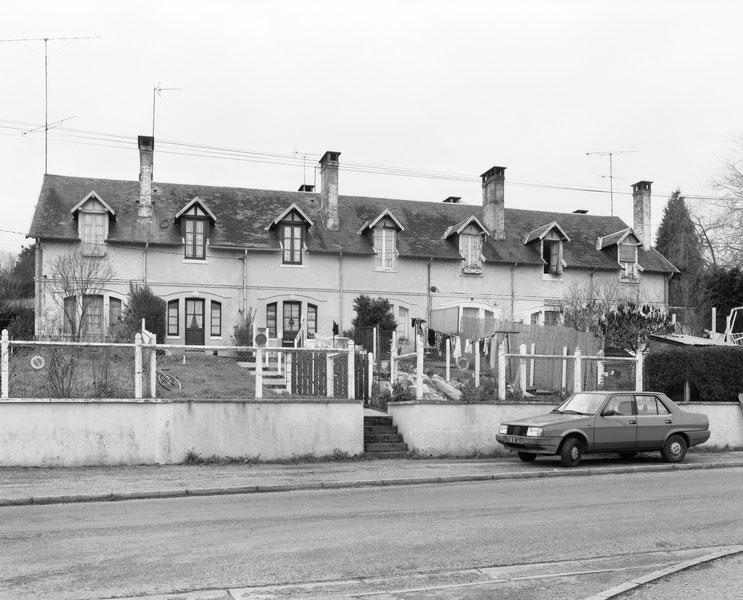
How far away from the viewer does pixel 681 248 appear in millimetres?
59500

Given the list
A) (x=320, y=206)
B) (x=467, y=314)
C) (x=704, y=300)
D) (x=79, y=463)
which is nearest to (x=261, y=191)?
(x=320, y=206)

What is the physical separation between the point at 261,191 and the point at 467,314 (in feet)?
36.8

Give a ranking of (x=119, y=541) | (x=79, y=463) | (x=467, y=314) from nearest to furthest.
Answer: (x=119, y=541)
(x=79, y=463)
(x=467, y=314)

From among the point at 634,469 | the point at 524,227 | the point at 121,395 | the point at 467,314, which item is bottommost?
the point at 634,469

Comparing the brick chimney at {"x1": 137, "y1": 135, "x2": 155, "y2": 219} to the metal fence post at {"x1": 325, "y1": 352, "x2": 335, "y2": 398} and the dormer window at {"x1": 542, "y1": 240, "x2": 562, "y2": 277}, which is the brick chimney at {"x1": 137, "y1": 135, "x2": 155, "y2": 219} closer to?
the dormer window at {"x1": 542, "y1": 240, "x2": 562, "y2": 277}

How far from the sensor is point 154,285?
36.0 m

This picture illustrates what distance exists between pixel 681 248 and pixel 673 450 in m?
44.0

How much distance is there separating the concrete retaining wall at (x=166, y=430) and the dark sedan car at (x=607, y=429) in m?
3.53

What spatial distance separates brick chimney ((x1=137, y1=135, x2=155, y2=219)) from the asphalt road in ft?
83.6

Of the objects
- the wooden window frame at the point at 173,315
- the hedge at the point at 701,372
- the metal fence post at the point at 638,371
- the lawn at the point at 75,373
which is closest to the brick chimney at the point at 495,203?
the wooden window frame at the point at 173,315

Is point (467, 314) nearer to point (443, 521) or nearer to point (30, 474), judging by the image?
point (30, 474)

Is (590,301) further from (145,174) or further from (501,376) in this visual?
(145,174)

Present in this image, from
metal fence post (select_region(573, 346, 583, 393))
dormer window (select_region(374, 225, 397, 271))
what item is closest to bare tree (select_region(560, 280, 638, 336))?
dormer window (select_region(374, 225, 397, 271))

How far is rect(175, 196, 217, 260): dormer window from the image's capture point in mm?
36469
